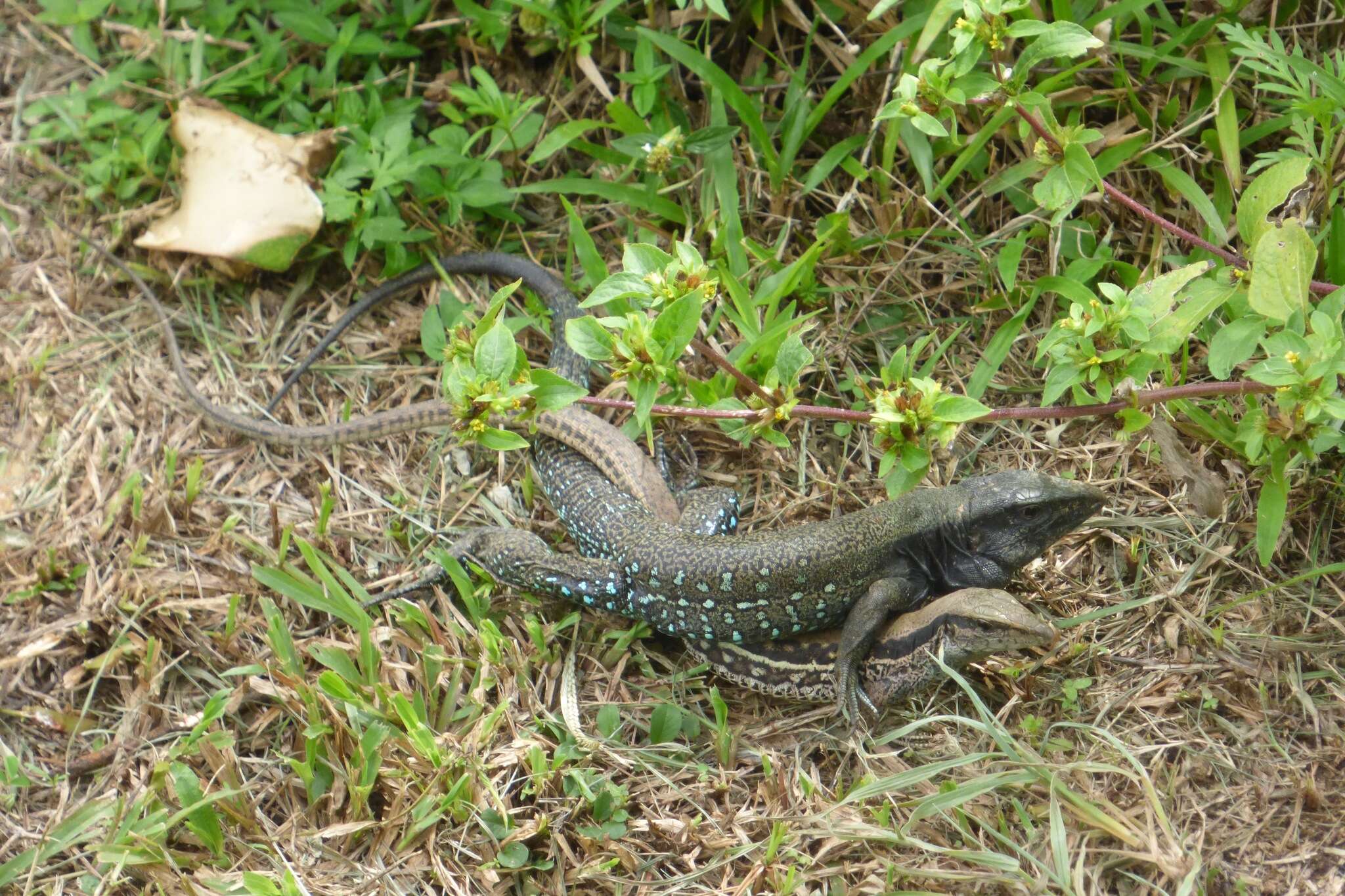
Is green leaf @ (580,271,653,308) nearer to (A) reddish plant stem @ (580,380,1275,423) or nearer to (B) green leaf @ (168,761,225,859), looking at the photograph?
(A) reddish plant stem @ (580,380,1275,423)

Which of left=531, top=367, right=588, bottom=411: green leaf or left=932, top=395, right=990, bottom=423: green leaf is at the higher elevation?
left=932, top=395, right=990, bottom=423: green leaf

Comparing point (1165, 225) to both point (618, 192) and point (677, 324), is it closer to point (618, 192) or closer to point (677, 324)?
point (677, 324)

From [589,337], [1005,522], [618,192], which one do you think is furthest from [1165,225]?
[618,192]

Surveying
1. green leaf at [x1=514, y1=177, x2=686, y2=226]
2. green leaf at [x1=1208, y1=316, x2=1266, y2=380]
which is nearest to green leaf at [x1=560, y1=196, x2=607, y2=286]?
green leaf at [x1=514, y1=177, x2=686, y2=226]

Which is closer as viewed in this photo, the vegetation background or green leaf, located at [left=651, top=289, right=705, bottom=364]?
green leaf, located at [left=651, top=289, right=705, bottom=364]

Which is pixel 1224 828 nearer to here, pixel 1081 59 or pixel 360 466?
pixel 1081 59

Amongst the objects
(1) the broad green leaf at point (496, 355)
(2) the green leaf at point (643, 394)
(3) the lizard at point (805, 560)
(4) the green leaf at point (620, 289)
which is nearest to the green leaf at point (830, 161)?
(3) the lizard at point (805, 560)
